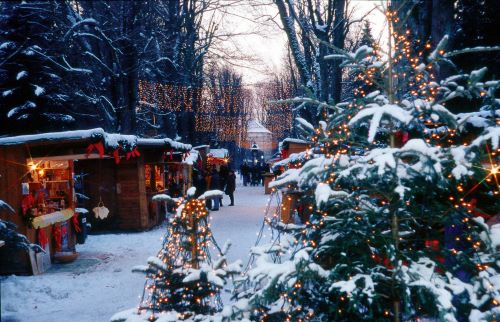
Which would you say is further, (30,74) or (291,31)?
(291,31)

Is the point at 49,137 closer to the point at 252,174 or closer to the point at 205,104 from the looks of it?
the point at 205,104

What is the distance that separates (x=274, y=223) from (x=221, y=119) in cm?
3125

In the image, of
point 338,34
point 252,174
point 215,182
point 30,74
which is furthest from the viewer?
point 252,174

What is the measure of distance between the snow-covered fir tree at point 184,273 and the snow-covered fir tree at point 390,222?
46 cm

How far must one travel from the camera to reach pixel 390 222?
3.91 meters

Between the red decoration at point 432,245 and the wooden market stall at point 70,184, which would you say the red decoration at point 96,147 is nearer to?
the wooden market stall at point 70,184

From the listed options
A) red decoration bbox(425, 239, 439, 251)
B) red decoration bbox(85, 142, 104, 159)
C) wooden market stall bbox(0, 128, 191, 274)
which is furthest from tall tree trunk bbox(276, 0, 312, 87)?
red decoration bbox(425, 239, 439, 251)

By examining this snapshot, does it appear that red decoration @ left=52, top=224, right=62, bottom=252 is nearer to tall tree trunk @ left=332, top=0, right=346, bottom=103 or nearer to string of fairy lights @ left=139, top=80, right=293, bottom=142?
string of fairy lights @ left=139, top=80, right=293, bottom=142

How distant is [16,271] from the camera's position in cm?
951

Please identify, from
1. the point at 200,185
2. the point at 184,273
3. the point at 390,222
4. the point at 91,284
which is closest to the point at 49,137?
the point at 91,284

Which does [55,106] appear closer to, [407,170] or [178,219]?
[178,219]

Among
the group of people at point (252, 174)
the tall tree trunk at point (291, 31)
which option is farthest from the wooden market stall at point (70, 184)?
the group of people at point (252, 174)

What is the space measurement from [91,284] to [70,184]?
4.06 meters

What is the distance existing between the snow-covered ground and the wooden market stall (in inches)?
30.2
